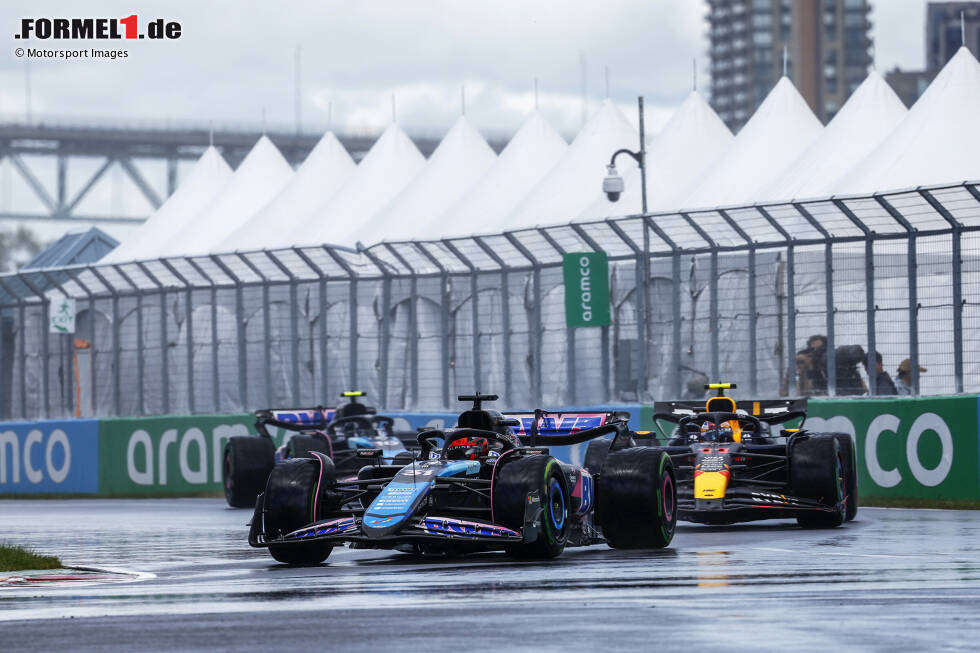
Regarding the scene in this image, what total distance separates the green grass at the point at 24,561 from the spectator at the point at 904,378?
39.9 ft

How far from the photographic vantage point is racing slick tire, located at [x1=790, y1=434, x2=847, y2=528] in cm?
1828

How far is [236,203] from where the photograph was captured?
155 ft

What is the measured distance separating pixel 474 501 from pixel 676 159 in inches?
915

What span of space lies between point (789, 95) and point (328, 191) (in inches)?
476

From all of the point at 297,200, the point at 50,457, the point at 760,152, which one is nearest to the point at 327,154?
the point at 297,200

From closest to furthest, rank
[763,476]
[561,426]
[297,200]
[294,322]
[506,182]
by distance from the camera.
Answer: [561,426] → [763,476] → [294,322] → [506,182] → [297,200]

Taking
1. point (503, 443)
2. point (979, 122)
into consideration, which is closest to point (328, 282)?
point (979, 122)

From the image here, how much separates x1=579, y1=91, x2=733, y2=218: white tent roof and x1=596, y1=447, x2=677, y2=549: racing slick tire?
65.2 ft

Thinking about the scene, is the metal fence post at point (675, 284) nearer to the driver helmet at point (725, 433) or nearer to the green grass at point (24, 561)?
the driver helmet at point (725, 433)

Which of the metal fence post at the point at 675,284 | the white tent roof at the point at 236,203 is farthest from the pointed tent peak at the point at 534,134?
the metal fence post at the point at 675,284

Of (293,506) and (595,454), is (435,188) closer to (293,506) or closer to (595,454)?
(595,454)

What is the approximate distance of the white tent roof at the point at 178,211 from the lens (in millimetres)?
46812

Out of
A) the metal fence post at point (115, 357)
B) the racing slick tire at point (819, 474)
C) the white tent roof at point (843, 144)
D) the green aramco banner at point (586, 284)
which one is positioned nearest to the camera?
the racing slick tire at point (819, 474)

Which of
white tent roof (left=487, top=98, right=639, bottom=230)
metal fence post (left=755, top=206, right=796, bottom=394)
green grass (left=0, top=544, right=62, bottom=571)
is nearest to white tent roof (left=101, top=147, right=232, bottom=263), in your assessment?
white tent roof (left=487, top=98, right=639, bottom=230)
